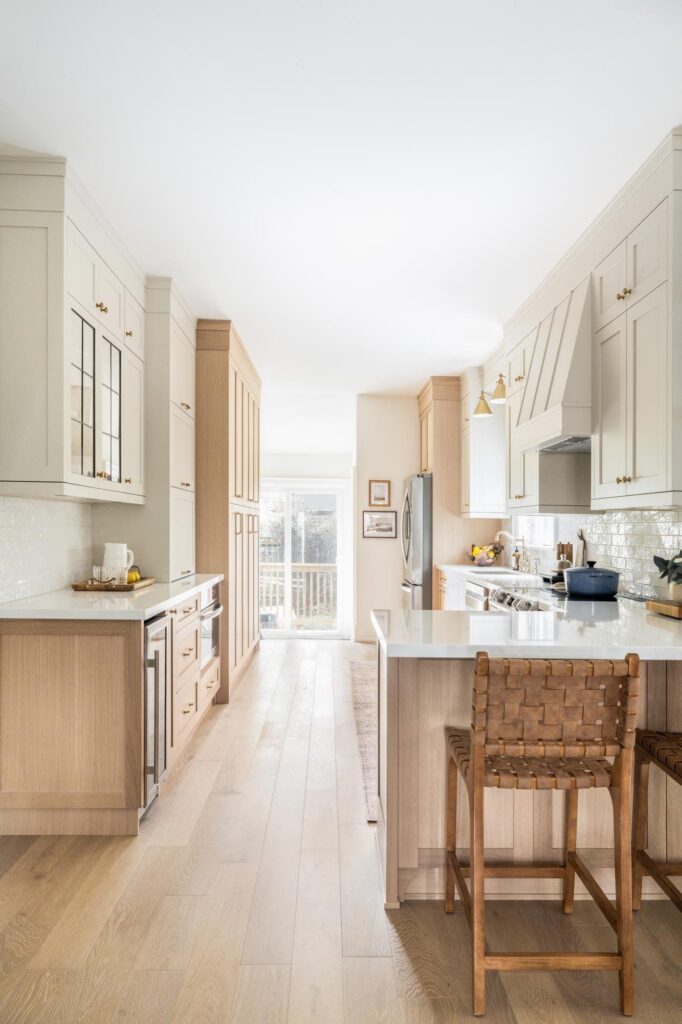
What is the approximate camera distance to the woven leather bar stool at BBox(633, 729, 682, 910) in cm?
190

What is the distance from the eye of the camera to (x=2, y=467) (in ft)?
8.40

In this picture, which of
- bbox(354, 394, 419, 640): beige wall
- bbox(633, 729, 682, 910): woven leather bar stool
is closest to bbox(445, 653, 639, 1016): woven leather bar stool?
bbox(633, 729, 682, 910): woven leather bar stool

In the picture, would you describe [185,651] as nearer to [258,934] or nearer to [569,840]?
[258,934]

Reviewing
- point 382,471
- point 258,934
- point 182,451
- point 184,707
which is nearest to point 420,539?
point 382,471

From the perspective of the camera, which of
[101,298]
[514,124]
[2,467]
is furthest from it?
[101,298]

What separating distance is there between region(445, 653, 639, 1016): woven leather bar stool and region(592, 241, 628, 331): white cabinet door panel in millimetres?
1789

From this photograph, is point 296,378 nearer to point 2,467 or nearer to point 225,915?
point 2,467

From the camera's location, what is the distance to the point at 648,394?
99.5 inches

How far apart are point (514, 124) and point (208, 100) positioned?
106cm

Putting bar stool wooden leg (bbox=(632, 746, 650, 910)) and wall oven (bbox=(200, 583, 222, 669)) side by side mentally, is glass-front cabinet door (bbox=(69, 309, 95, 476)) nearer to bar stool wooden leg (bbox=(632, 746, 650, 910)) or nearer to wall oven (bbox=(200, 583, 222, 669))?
wall oven (bbox=(200, 583, 222, 669))

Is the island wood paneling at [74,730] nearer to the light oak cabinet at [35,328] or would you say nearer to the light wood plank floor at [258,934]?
the light wood plank floor at [258,934]

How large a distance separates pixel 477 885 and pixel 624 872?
15.0 inches

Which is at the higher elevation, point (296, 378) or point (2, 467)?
point (296, 378)

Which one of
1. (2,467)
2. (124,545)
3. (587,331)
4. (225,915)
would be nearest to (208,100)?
(2,467)
